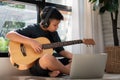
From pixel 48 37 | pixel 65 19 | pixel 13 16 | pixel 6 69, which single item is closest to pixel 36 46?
pixel 48 37

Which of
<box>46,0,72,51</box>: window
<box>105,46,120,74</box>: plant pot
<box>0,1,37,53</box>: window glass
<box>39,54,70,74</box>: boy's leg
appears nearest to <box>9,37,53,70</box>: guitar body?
<box>39,54,70,74</box>: boy's leg

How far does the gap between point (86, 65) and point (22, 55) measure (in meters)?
0.57

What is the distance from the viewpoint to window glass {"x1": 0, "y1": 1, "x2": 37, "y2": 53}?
233cm

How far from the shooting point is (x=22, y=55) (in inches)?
75.8

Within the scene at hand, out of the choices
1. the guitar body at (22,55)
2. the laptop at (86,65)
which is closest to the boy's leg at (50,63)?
the guitar body at (22,55)

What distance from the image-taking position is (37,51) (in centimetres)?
195

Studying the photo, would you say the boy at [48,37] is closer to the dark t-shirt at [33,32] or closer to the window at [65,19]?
the dark t-shirt at [33,32]

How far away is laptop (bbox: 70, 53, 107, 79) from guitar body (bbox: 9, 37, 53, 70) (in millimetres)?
382

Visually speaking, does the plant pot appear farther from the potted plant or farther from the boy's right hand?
the boy's right hand

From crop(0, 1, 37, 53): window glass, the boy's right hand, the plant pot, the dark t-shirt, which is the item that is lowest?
the plant pot

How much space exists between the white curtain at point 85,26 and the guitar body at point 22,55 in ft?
2.66

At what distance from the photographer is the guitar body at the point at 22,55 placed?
6.24ft

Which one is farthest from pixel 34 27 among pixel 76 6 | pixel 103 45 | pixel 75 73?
pixel 103 45

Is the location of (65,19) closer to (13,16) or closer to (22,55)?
(13,16)
